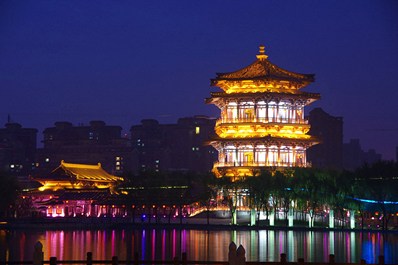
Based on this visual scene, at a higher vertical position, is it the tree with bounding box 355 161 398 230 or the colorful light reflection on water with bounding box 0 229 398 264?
the tree with bounding box 355 161 398 230

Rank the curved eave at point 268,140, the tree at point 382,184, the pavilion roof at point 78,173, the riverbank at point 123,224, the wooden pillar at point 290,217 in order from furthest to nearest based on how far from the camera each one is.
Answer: the pavilion roof at point 78,173, the curved eave at point 268,140, the wooden pillar at point 290,217, the riverbank at point 123,224, the tree at point 382,184

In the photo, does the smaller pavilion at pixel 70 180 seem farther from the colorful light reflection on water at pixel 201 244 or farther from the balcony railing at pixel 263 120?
the colorful light reflection on water at pixel 201 244

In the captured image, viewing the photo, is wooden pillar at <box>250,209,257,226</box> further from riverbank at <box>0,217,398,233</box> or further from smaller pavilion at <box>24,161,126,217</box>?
smaller pavilion at <box>24,161,126,217</box>

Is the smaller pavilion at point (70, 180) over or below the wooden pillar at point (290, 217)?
over

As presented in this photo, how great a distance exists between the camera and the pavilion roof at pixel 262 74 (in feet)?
391

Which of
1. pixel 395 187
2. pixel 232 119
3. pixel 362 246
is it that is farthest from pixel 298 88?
pixel 362 246

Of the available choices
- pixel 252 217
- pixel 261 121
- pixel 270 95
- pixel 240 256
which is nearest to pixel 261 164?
pixel 261 121

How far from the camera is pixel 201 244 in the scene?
255 ft

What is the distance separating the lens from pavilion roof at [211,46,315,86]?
119250 millimetres

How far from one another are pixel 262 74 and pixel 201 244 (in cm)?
4510

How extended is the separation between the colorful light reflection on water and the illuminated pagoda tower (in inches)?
801

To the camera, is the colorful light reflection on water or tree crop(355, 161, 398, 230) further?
tree crop(355, 161, 398, 230)

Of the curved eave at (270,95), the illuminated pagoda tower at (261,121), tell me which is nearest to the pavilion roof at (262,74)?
the illuminated pagoda tower at (261,121)

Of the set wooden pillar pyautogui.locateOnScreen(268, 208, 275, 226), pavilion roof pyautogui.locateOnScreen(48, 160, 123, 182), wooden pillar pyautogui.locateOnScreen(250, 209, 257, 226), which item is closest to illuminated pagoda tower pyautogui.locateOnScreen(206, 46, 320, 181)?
wooden pillar pyautogui.locateOnScreen(268, 208, 275, 226)
